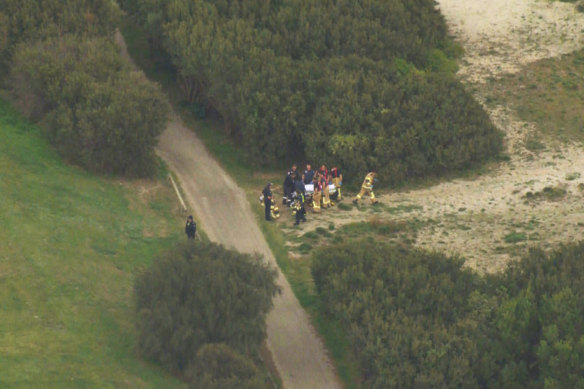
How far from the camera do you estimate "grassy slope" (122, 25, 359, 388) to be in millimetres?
44094

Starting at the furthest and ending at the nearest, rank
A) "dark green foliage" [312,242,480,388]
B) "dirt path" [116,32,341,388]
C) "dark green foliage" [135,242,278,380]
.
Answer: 1. "dirt path" [116,32,341,388]
2. "dark green foliage" [135,242,278,380]
3. "dark green foliage" [312,242,480,388]

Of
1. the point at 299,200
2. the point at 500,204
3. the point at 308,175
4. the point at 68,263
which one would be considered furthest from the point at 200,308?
the point at 500,204

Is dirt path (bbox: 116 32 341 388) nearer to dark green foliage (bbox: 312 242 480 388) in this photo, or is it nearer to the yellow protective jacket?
dark green foliage (bbox: 312 242 480 388)

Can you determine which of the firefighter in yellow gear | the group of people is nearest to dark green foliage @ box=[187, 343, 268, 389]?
the group of people

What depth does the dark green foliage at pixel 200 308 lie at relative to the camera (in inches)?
1566

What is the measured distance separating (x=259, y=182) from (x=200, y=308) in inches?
754

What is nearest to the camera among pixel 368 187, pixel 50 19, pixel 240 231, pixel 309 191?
pixel 240 231

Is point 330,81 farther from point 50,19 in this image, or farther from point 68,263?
point 68,263

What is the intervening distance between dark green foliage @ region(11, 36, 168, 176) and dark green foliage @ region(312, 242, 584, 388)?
51.8 feet

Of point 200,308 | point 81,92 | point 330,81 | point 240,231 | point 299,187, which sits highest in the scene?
point 81,92

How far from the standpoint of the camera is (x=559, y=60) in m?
69.6

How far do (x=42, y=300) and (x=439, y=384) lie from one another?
15.7 meters

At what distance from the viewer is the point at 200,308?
133ft

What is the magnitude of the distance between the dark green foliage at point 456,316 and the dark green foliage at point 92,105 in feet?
51.8
